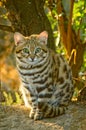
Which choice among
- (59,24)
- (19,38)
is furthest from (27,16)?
(19,38)

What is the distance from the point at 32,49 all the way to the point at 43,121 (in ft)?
2.22

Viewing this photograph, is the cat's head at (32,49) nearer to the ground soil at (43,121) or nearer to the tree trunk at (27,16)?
the ground soil at (43,121)

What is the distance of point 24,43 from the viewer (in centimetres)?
435

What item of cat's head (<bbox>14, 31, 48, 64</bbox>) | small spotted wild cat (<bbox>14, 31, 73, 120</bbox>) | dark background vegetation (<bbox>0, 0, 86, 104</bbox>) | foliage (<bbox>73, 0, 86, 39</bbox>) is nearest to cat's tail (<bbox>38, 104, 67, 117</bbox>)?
small spotted wild cat (<bbox>14, 31, 73, 120</bbox>)

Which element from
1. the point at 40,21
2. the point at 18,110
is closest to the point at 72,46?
the point at 40,21

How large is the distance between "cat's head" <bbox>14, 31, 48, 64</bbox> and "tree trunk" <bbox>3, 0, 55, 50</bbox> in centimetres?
100

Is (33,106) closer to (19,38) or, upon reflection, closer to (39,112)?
(39,112)

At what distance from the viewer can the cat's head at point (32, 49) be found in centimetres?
423

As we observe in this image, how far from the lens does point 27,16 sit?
17.7ft

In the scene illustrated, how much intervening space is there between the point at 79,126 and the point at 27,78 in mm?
644

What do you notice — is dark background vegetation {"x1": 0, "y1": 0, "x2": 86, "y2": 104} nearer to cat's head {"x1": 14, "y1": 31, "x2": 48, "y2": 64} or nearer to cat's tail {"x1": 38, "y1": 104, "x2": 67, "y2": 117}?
cat's tail {"x1": 38, "y1": 104, "x2": 67, "y2": 117}

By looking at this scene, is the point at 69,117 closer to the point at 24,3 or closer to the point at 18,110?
the point at 18,110

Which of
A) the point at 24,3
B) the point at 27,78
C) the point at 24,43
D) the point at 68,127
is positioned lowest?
the point at 68,127

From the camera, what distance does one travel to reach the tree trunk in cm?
532
